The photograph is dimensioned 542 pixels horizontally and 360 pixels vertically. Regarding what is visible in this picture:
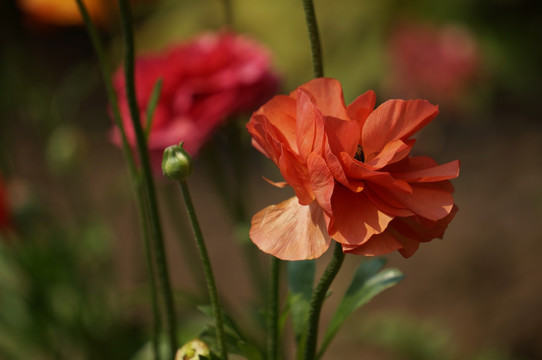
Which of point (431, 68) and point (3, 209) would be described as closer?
point (3, 209)

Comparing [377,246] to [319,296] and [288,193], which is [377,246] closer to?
[319,296]

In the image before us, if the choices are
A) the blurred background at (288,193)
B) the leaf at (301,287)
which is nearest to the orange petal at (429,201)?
the leaf at (301,287)

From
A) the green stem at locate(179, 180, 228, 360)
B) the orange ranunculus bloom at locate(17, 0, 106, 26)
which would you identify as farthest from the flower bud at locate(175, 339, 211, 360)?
the orange ranunculus bloom at locate(17, 0, 106, 26)

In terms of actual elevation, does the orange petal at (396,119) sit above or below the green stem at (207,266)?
above

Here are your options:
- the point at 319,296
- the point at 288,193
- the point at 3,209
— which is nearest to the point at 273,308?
the point at 319,296

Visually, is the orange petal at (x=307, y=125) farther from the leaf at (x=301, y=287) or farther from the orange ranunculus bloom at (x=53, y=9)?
the orange ranunculus bloom at (x=53, y=9)

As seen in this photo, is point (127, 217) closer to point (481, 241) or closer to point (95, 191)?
point (95, 191)
